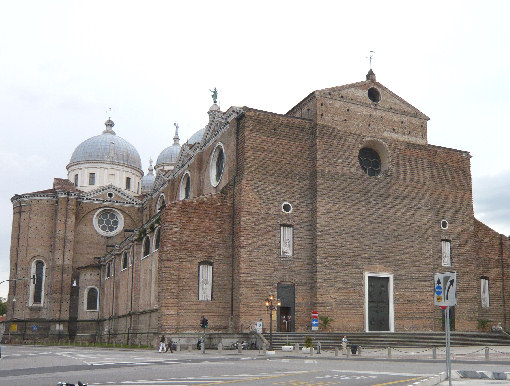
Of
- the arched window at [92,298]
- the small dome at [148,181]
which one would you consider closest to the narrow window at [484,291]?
the arched window at [92,298]

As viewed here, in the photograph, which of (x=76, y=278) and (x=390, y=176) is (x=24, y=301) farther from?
(x=390, y=176)

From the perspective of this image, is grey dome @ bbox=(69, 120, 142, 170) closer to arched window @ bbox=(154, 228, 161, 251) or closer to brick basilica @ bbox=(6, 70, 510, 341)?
brick basilica @ bbox=(6, 70, 510, 341)

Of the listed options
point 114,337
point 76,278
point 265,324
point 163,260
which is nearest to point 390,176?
point 265,324

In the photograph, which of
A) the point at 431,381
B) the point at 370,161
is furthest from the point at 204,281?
the point at 431,381

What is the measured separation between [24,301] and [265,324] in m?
29.2

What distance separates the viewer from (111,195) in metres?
Result: 62.7

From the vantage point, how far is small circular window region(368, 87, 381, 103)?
4281 centimetres

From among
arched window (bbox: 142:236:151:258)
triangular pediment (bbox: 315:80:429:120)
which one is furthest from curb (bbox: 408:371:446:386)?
arched window (bbox: 142:236:151:258)

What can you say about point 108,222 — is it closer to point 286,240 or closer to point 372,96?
point 286,240

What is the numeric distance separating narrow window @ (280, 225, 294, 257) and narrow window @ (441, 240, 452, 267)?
446 inches

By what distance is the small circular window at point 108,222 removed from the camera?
61.5m

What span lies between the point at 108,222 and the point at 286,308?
29.7m

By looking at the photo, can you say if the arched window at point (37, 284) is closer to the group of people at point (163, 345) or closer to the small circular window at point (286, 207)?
the group of people at point (163, 345)

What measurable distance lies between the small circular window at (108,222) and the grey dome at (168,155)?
19.1 m
